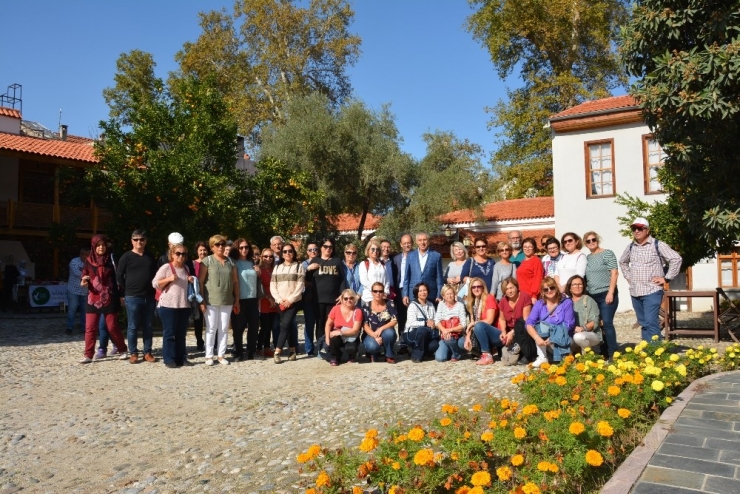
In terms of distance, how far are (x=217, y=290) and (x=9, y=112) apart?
24434 millimetres

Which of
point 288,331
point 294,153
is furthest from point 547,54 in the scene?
point 288,331

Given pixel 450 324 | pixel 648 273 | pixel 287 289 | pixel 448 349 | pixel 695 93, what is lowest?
pixel 448 349

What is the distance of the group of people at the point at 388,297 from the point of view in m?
7.64

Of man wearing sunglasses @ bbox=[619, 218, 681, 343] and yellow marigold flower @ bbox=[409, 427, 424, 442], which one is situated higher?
man wearing sunglasses @ bbox=[619, 218, 681, 343]

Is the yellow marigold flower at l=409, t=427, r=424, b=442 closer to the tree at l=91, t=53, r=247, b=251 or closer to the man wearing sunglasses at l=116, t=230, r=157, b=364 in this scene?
the man wearing sunglasses at l=116, t=230, r=157, b=364

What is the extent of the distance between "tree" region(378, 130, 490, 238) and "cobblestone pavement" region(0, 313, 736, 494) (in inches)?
642

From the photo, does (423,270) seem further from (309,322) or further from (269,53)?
(269,53)

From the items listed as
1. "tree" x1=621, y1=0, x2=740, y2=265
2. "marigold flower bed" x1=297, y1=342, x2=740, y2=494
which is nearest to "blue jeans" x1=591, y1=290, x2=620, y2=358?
"marigold flower bed" x1=297, y1=342, x2=740, y2=494

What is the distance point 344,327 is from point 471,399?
9.80ft

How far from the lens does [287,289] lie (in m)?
9.18

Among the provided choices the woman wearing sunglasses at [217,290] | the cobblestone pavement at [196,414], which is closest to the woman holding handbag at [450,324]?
the cobblestone pavement at [196,414]

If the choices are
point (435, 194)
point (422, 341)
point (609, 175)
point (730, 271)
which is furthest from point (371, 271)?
point (435, 194)

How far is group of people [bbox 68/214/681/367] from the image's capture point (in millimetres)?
7641

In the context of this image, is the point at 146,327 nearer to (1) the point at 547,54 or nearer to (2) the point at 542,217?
(2) the point at 542,217
